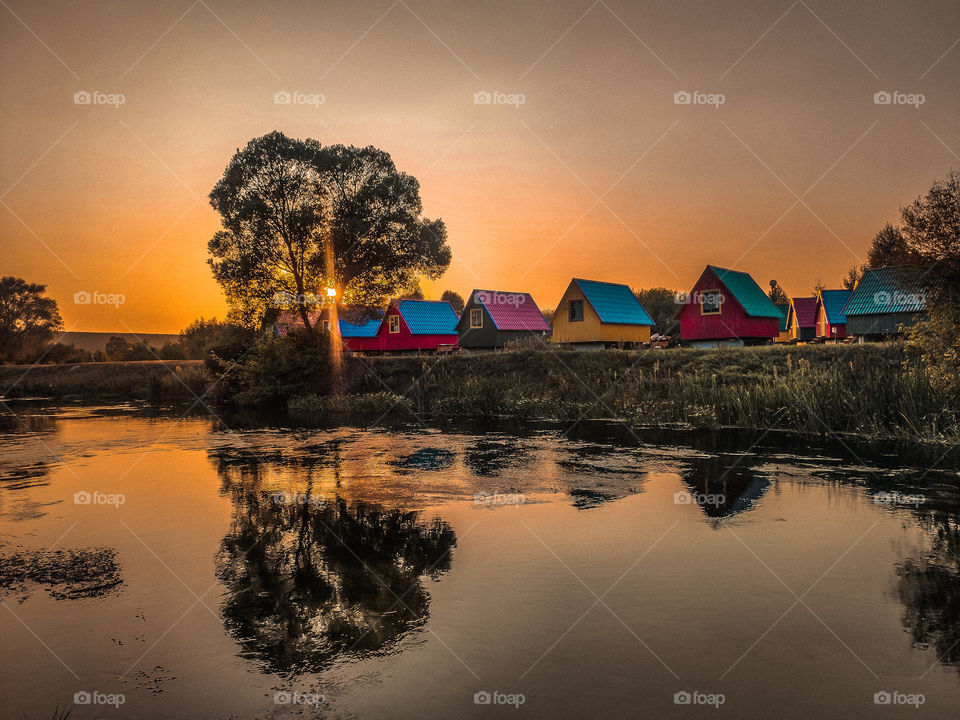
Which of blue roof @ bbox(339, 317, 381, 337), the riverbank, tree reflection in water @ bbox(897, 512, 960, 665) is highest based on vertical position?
blue roof @ bbox(339, 317, 381, 337)

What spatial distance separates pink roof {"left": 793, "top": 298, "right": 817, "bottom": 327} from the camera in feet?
212

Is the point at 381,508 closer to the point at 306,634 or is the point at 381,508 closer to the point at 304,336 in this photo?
the point at 306,634

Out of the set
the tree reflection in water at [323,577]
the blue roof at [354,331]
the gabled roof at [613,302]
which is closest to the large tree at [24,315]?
the blue roof at [354,331]

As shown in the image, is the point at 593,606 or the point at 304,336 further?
the point at 304,336

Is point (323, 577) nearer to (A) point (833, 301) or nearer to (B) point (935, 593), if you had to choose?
(B) point (935, 593)

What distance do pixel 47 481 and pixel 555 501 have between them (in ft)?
33.0

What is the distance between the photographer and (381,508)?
9414 millimetres

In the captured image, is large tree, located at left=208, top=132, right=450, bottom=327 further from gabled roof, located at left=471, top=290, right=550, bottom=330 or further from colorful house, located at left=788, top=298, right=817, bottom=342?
colorful house, located at left=788, top=298, right=817, bottom=342

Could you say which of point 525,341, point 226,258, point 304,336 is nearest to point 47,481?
point 304,336

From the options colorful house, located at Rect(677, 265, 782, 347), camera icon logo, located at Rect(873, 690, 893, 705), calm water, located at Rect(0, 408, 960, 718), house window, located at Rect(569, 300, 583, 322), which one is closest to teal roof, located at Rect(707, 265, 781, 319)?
colorful house, located at Rect(677, 265, 782, 347)

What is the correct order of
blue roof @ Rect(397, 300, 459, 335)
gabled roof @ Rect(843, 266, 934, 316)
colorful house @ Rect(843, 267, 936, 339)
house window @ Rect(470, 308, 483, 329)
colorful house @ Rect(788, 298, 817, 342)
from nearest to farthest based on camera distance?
gabled roof @ Rect(843, 266, 934, 316) < colorful house @ Rect(843, 267, 936, 339) < house window @ Rect(470, 308, 483, 329) < blue roof @ Rect(397, 300, 459, 335) < colorful house @ Rect(788, 298, 817, 342)

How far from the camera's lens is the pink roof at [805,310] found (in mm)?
64688

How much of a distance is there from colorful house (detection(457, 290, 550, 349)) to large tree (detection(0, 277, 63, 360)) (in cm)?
5003

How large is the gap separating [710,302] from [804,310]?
3276cm
